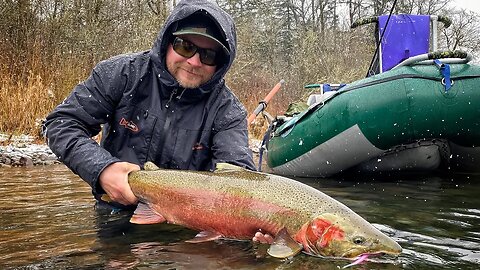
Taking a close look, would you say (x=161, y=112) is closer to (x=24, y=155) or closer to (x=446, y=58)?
(x=446, y=58)

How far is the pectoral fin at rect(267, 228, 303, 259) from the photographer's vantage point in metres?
2.28

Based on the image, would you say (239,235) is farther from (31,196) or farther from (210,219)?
(31,196)

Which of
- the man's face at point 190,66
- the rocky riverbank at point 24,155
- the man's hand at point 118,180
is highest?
the man's face at point 190,66

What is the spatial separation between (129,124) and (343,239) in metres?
1.63

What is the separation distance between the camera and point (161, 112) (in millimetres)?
3369

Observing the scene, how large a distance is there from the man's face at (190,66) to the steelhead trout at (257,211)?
701 mm

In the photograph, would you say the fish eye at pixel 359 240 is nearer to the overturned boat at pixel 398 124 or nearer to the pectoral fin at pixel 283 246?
the pectoral fin at pixel 283 246

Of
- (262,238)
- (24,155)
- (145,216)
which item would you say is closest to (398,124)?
Result: (262,238)

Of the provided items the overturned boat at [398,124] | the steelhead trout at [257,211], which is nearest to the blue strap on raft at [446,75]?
the overturned boat at [398,124]

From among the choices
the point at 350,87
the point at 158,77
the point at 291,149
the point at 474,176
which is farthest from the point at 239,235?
the point at 474,176

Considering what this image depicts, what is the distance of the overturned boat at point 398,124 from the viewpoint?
16.4ft

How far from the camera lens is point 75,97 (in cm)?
323

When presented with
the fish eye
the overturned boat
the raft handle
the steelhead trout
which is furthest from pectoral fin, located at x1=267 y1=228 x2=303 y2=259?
the raft handle

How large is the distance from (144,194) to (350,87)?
3.19 meters
